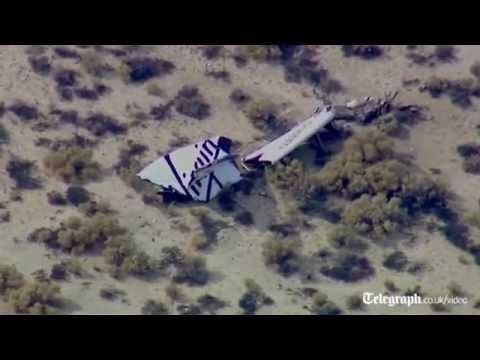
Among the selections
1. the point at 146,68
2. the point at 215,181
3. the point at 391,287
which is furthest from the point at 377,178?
the point at 146,68

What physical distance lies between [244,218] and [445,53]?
20606mm

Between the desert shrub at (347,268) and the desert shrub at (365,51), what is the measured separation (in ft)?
57.5

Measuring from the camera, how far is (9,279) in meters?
46.6

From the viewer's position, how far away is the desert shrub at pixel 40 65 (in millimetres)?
58562

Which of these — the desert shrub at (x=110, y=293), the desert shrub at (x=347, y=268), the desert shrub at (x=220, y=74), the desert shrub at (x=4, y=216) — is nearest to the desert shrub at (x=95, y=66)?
the desert shrub at (x=220, y=74)

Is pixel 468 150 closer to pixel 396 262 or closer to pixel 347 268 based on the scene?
pixel 396 262

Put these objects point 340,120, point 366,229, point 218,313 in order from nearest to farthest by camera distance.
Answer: point 218,313 → point 366,229 → point 340,120

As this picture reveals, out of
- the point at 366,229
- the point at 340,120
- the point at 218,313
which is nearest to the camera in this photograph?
the point at 218,313

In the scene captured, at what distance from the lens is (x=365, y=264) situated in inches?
1891


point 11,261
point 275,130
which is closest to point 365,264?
point 275,130

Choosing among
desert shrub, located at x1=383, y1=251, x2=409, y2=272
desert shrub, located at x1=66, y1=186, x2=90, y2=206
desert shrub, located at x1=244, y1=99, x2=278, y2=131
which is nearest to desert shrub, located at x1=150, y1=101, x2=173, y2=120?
desert shrub, located at x1=244, y1=99, x2=278, y2=131

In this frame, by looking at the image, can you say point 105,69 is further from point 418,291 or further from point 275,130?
A: point 418,291

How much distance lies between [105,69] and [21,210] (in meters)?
13.5

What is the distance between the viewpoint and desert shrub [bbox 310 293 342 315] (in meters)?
45.6
